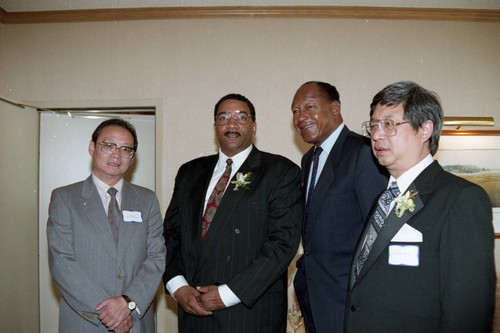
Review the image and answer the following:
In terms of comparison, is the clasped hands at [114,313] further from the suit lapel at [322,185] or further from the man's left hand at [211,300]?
the suit lapel at [322,185]

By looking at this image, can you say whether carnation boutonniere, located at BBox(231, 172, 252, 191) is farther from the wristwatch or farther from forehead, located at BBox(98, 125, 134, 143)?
the wristwatch

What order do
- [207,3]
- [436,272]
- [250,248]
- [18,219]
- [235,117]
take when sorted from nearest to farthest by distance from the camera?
[436,272], [250,248], [235,117], [18,219], [207,3]

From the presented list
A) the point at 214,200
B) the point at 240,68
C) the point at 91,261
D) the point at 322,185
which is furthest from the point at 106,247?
the point at 240,68

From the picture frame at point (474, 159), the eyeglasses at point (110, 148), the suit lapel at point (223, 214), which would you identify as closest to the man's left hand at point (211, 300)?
the suit lapel at point (223, 214)

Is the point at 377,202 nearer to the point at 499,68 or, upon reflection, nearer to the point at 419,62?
the point at 419,62

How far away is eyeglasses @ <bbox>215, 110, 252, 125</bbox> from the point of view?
239 centimetres

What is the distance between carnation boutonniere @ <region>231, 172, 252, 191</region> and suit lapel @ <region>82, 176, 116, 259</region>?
2.45ft

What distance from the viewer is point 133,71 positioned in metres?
4.05

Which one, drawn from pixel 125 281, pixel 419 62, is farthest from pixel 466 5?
pixel 125 281

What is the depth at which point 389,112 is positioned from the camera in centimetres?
160

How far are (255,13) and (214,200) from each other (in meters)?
2.49

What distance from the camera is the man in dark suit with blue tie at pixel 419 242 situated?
1.29m

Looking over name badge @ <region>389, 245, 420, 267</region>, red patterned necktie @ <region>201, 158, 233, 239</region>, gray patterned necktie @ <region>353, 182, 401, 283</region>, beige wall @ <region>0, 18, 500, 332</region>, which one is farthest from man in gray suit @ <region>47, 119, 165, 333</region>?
beige wall @ <region>0, 18, 500, 332</region>

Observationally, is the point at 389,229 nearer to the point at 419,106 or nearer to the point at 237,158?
the point at 419,106
